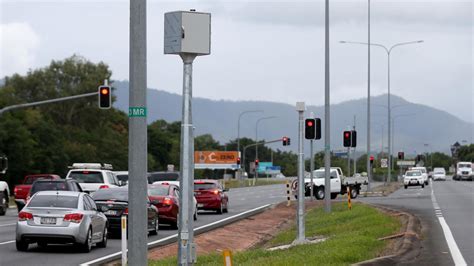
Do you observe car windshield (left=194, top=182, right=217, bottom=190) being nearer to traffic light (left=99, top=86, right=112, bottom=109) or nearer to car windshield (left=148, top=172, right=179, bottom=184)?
traffic light (left=99, top=86, right=112, bottom=109)

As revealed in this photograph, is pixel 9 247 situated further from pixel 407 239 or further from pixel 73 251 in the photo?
pixel 407 239

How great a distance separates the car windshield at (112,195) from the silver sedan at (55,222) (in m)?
4.96

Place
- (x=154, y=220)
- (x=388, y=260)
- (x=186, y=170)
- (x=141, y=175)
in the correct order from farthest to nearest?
(x=154, y=220) < (x=388, y=260) < (x=186, y=170) < (x=141, y=175)

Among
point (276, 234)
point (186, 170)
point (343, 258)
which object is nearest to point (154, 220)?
point (276, 234)

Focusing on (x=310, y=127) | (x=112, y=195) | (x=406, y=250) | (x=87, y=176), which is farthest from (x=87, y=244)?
(x=87, y=176)

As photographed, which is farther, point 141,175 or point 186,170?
point 186,170

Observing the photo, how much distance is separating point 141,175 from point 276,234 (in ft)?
76.0

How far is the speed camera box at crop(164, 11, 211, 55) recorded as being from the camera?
11.3 meters

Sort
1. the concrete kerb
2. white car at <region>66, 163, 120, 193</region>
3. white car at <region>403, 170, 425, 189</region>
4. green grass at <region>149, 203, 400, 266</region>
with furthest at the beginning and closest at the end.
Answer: white car at <region>403, 170, 425, 189</region>
white car at <region>66, 163, 120, 193</region>
green grass at <region>149, 203, 400, 266</region>
the concrete kerb

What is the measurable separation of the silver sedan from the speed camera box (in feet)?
41.1

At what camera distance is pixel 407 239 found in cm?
2216

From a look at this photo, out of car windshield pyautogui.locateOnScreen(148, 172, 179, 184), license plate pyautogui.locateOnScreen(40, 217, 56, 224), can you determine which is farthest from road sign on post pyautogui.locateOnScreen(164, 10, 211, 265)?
car windshield pyautogui.locateOnScreen(148, 172, 179, 184)

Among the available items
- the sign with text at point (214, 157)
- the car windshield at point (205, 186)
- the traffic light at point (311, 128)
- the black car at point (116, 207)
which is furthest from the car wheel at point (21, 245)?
the sign with text at point (214, 157)

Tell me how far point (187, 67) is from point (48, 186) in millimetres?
25362
